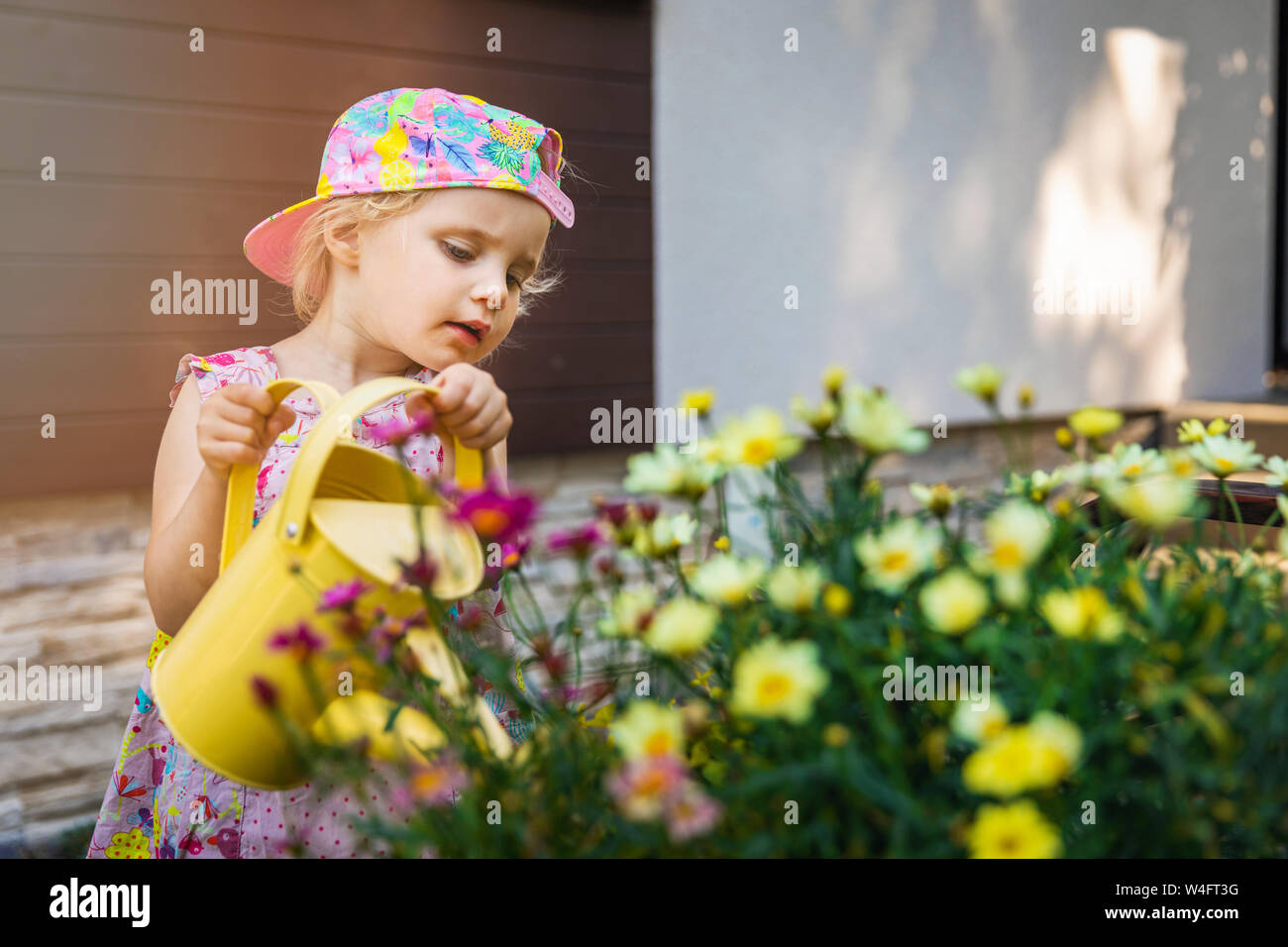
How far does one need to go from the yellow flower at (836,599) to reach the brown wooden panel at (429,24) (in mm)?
2395

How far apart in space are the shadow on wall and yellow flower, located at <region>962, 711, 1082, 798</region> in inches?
155

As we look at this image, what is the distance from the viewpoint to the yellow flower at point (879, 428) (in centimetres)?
57

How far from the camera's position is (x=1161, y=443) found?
457cm

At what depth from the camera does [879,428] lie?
0.57 m

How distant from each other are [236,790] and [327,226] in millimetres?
700

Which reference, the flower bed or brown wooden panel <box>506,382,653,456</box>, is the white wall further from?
the flower bed

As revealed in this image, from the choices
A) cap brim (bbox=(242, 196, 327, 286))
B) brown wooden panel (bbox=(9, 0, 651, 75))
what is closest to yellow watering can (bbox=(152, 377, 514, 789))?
cap brim (bbox=(242, 196, 327, 286))

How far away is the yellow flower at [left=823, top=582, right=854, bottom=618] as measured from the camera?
1.62ft

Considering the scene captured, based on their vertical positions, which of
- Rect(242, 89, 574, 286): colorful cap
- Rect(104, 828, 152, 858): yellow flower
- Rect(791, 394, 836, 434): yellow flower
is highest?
Rect(242, 89, 574, 286): colorful cap

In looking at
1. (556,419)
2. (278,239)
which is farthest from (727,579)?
(556,419)

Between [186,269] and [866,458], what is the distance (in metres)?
2.23

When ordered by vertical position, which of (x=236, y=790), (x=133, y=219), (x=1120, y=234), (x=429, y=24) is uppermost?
(x=429, y=24)

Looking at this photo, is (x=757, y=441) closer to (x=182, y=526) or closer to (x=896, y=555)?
(x=896, y=555)

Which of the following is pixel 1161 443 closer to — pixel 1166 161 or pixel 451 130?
pixel 1166 161
